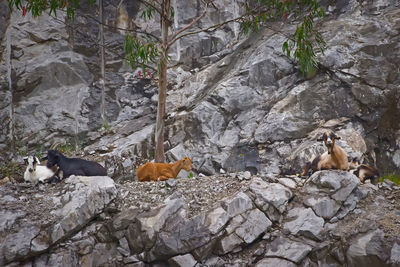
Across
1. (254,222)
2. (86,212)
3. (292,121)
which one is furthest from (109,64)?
(254,222)

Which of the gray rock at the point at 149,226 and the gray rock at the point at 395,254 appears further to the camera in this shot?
the gray rock at the point at 149,226

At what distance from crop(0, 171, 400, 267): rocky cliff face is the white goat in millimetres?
367

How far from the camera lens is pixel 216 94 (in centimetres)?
1255

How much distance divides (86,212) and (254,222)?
10.7 ft

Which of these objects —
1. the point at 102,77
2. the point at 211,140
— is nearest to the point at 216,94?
the point at 211,140

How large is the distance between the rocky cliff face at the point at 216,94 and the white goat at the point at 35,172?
14.3 feet

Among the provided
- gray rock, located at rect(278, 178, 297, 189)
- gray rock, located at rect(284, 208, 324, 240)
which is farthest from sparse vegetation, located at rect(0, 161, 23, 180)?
gray rock, located at rect(284, 208, 324, 240)

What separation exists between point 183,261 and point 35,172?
380 cm

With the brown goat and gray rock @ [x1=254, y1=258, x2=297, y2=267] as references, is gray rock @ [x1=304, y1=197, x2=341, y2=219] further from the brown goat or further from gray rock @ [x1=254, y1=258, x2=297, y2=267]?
the brown goat

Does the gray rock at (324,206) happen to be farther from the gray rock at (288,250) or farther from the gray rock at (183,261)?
the gray rock at (183,261)

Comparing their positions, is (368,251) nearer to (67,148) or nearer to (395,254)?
(395,254)

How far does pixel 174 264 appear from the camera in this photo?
6211 millimetres

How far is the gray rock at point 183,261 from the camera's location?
616 centimetres

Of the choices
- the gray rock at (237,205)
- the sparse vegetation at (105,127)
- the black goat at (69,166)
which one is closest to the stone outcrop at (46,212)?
the black goat at (69,166)
